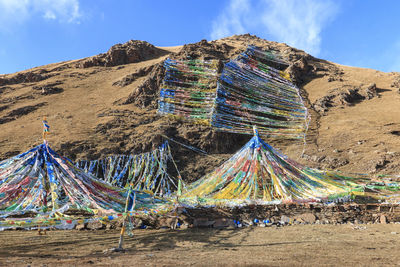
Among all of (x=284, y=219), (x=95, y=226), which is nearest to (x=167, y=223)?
(x=95, y=226)

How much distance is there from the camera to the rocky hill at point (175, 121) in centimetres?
1471

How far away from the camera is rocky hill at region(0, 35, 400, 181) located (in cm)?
1471

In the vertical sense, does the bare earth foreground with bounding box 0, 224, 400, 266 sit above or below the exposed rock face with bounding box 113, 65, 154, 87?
below

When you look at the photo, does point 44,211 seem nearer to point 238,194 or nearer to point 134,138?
point 238,194

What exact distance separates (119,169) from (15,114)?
1283 centimetres

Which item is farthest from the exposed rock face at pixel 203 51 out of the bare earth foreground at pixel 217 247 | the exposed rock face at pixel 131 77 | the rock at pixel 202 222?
the bare earth foreground at pixel 217 247

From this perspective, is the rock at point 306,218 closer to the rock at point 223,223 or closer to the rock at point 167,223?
the rock at point 223,223

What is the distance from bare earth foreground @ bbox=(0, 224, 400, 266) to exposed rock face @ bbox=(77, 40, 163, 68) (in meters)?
26.8

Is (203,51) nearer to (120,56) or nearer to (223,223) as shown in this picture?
(120,56)

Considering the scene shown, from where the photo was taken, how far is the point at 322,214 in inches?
364

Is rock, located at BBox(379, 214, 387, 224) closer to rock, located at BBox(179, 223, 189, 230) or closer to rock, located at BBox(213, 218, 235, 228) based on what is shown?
rock, located at BBox(213, 218, 235, 228)

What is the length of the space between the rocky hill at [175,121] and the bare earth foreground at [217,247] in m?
6.21

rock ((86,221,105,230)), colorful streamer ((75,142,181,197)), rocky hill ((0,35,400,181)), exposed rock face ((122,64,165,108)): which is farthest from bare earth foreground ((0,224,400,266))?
exposed rock face ((122,64,165,108))

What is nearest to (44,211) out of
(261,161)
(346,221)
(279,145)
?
(261,161)
